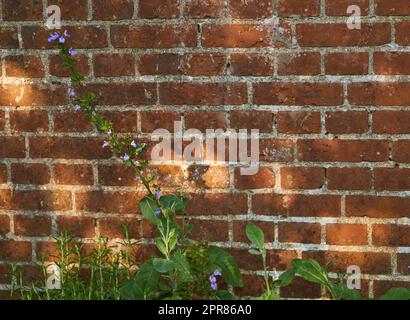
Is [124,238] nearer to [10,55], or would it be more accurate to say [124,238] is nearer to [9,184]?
[9,184]

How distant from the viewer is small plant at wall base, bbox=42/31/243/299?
2529 millimetres

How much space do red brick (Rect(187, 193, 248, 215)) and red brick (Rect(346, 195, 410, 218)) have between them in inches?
15.5

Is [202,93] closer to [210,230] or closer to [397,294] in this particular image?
[210,230]

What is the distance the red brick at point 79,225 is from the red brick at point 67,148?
0.24 meters

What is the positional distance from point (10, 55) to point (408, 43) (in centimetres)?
149

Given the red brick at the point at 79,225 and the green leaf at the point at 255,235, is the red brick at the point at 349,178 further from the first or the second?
the red brick at the point at 79,225

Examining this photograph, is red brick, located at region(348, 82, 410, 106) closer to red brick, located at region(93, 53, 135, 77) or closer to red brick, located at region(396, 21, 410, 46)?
red brick, located at region(396, 21, 410, 46)

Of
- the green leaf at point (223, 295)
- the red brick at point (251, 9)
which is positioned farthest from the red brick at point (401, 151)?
the green leaf at point (223, 295)

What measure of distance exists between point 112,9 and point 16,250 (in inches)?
40.4

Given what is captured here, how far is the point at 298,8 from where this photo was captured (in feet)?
8.55

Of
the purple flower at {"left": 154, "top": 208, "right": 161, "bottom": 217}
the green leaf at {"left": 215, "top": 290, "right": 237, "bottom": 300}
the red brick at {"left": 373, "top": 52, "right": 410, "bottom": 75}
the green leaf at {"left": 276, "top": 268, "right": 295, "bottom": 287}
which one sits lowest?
the green leaf at {"left": 215, "top": 290, "right": 237, "bottom": 300}

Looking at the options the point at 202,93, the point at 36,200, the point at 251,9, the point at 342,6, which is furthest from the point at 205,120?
the point at 36,200

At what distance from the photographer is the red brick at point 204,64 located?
2682 mm

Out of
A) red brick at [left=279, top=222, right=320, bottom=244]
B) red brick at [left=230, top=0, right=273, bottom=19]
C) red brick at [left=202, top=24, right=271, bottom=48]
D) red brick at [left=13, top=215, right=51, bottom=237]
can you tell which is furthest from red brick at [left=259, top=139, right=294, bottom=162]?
red brick at [left=13, top=215, right=51, bottom=237]
